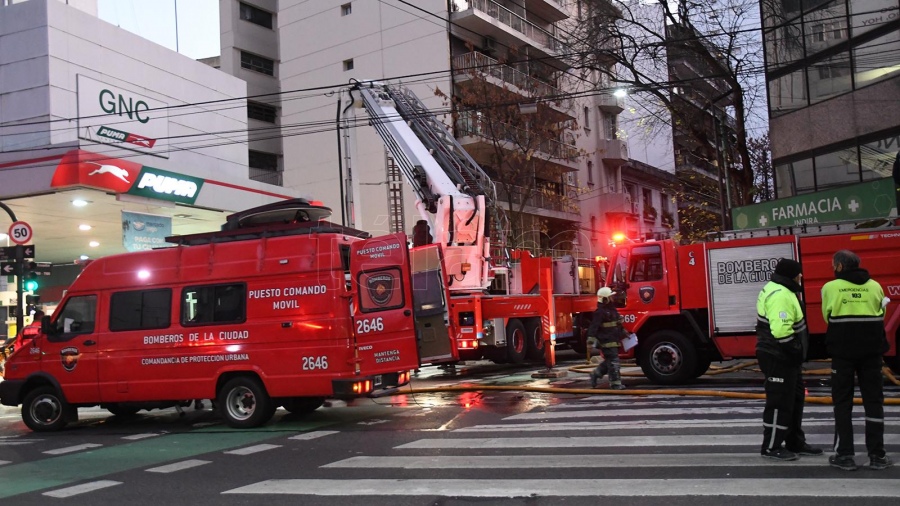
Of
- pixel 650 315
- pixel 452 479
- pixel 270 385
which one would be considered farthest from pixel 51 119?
pixel 452 479

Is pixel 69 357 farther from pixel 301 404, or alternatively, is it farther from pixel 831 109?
pixel 831 109

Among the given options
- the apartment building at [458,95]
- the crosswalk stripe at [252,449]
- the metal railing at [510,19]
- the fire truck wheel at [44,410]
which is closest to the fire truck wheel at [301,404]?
the crosswalk stripe at [252,449]

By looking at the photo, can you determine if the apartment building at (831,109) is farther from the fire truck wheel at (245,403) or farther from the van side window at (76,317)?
the van side window at (76,317)

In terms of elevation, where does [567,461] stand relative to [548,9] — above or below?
below

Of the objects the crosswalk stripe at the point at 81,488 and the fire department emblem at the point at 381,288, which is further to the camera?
the fire department emblem at the point at 381,288

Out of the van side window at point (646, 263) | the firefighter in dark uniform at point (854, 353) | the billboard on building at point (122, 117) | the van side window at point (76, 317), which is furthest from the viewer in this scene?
the billboard on building at point (122, 117)

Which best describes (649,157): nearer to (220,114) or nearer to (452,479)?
(220,114)

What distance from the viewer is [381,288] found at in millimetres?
10492

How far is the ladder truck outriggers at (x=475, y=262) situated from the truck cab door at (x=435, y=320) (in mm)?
2796

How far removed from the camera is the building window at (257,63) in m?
41.4

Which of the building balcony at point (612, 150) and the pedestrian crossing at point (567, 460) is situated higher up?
the building balcony at point (612, 150)

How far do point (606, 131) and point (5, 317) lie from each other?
3147 centimetres

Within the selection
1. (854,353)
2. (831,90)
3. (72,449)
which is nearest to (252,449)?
(72,449)

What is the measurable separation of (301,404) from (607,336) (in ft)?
16.8
